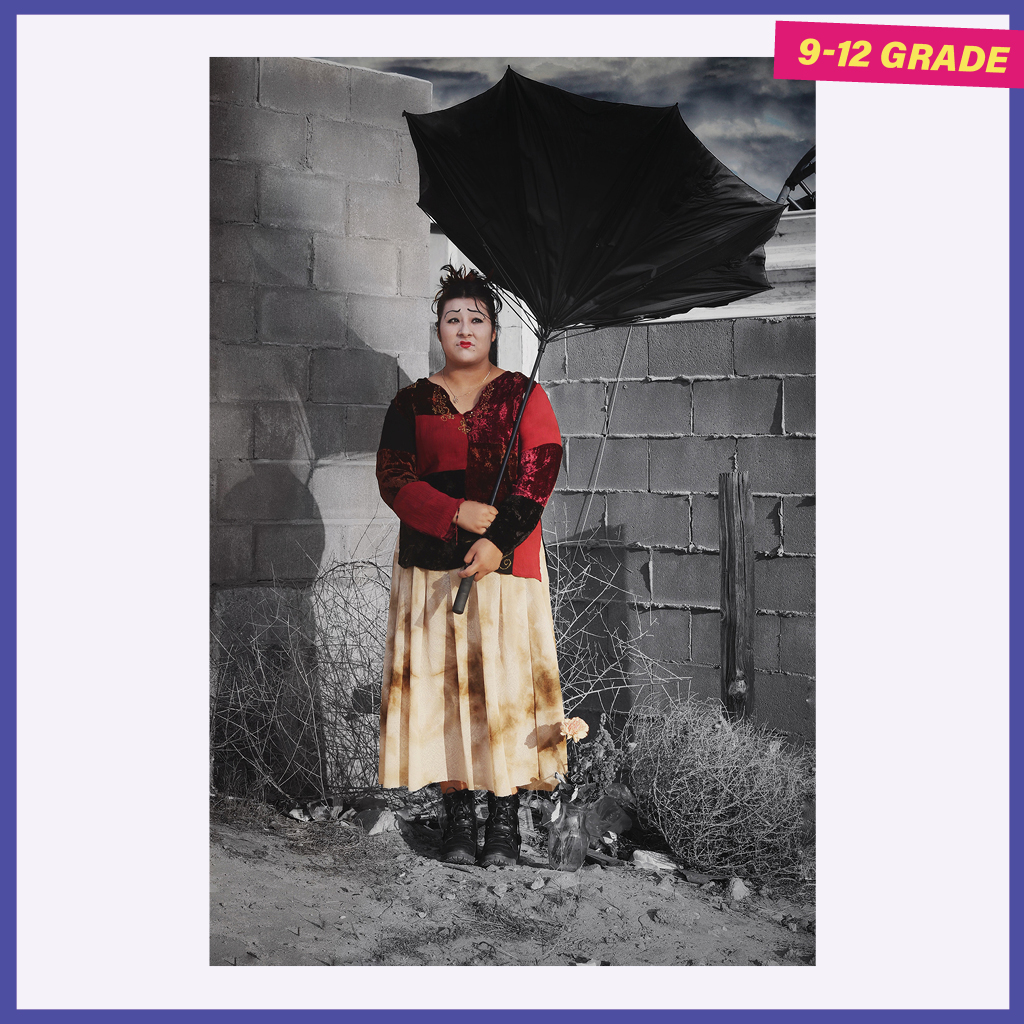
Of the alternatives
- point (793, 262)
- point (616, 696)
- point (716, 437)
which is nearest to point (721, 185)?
point (793, 262)

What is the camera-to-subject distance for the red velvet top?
2.19 meters

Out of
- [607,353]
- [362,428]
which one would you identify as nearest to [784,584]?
[607,353]

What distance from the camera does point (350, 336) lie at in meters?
2.61

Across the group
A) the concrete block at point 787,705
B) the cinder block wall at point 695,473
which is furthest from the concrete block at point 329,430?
the concrete block at point 787,705

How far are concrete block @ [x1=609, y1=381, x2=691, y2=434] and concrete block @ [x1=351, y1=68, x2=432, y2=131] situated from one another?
97cm

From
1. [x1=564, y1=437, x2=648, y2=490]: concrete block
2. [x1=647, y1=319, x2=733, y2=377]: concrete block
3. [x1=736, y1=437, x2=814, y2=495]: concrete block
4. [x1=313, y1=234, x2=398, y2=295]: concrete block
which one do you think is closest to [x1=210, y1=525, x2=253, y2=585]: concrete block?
[x1=313, y1=234, x2=398, y2=295]: concrete block

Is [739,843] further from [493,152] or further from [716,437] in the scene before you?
[493,152]

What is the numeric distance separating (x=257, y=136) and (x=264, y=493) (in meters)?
0.95

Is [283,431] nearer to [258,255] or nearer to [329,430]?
[329,430]

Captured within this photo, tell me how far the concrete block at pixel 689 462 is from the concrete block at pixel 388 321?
0.77 metres

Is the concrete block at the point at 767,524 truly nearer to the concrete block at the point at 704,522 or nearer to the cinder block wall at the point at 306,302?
the concrete block at the point at 704,522

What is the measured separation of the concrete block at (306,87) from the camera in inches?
94.2

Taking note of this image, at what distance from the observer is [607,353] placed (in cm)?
280

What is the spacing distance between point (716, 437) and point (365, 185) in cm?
123
